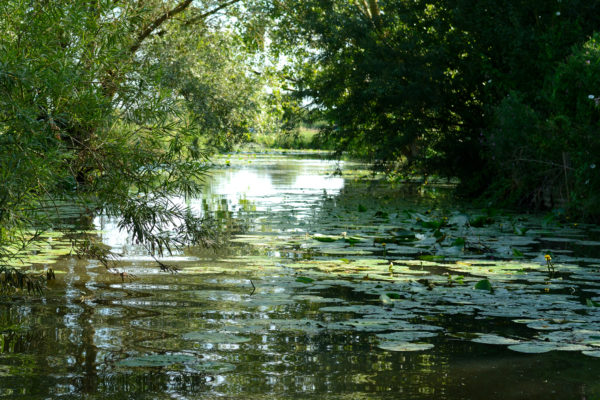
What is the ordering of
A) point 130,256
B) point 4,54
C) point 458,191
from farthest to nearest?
point 458,191 → point 130,256 → point 4,54

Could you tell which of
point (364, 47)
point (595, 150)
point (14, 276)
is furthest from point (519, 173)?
point (14, 276)

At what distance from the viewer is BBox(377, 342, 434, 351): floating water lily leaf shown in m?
3.52

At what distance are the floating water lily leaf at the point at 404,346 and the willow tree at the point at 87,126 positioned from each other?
2141 millimetres

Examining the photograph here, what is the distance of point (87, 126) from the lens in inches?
200

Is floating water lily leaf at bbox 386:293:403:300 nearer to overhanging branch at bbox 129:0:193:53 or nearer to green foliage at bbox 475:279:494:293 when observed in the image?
green foliage at bbox 475:279:494:293

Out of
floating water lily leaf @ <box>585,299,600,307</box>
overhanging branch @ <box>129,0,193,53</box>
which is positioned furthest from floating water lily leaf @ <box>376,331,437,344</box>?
overhanging branch @ <box>129,0,193,53</box>

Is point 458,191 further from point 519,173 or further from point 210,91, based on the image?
point 210,91

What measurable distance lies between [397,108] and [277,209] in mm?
4383

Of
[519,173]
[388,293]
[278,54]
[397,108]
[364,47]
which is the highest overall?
[278,54]

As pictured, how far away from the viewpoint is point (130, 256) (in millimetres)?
6641

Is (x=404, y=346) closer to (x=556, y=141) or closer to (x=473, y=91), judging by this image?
(x=556, y=141)

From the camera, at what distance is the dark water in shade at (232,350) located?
2.92 m

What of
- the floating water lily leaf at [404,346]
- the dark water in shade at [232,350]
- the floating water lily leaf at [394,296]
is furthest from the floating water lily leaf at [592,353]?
the floating water lily leaf at [394,296]

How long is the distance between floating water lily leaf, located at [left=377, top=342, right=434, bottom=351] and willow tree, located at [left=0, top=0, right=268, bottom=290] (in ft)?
Result: 7.02
